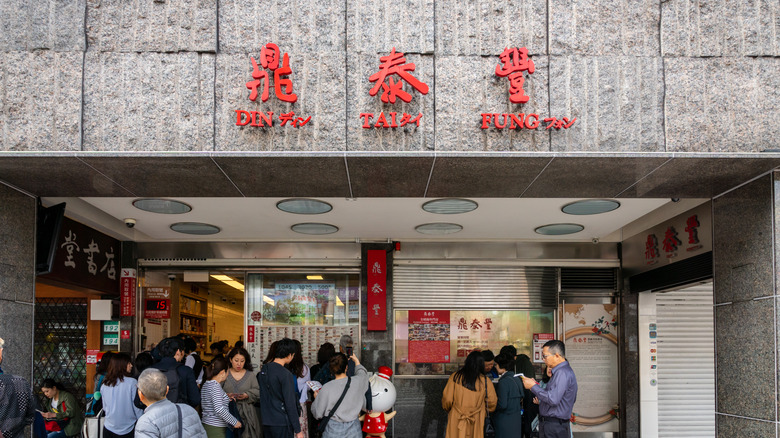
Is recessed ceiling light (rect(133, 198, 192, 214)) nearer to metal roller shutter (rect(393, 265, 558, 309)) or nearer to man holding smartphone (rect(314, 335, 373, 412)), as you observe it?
man holding smartphone (rect(314, 335, 373, 412))

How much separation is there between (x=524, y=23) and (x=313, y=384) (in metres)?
4.34

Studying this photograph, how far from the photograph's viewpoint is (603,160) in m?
5.00

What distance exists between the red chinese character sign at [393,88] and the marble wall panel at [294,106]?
24 cm

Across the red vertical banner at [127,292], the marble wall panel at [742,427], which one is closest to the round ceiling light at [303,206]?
the red vertical banner at [127,292]

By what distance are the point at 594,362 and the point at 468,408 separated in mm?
3474

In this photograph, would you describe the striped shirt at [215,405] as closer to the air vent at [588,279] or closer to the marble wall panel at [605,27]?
the marble wall panel at [605,27]

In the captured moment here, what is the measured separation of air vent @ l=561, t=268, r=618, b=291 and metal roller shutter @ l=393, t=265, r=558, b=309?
0.17 metres

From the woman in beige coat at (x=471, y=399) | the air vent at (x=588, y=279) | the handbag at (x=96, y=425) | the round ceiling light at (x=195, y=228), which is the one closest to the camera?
the handbag at (x=96, y=425)

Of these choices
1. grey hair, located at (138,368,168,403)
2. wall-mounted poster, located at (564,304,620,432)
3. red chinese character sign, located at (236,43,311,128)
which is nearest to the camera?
grey hair, located at (138,368,168,403)

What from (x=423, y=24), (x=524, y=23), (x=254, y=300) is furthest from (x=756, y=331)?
(x=254, y=300)

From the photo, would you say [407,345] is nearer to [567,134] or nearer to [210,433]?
[210,433]

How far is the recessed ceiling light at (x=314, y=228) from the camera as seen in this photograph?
828 cm

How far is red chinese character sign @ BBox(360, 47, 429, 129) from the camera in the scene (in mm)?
5008

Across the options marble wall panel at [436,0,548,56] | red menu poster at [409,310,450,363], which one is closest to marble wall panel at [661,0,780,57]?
marble wall panel at [436,0,548,56]
